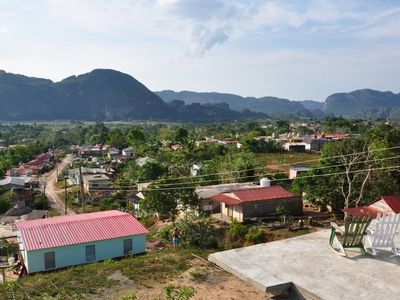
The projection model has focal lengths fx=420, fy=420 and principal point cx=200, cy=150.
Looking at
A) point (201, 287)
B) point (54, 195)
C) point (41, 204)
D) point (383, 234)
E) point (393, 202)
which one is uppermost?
point (383, 234)

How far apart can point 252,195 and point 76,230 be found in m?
12.5

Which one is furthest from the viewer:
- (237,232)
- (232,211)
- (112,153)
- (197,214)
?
(112,153)

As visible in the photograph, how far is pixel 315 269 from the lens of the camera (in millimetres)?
7480

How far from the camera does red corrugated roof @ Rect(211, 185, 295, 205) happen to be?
25.4 m

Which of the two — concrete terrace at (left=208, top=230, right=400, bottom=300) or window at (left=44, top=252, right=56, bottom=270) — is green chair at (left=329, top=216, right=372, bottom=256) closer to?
concrete terrace at (left=208, top=230, right=400, bottom=300)

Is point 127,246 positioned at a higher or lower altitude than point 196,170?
higher

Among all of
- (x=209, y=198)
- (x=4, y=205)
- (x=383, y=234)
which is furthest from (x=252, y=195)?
(x=4, y=205)

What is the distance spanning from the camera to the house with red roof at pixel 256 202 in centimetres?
2527

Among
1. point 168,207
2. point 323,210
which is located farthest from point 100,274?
point 323,210

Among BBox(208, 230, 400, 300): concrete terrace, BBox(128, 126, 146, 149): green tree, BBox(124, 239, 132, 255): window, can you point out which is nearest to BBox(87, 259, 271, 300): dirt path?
BBox(208, 230, 400, 300): concrete terrace

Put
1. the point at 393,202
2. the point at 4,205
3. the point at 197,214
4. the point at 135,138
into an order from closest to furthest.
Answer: the point at 197,214 → the point at 393,202 → the point at 4,205 → the point at 135,138

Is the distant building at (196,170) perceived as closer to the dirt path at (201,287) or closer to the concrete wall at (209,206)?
Result: the concrete wall at (209,206)

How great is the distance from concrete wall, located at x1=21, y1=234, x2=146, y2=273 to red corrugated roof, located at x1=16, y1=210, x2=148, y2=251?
0.21m

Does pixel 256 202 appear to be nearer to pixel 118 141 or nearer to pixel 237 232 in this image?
pixel 237 232
